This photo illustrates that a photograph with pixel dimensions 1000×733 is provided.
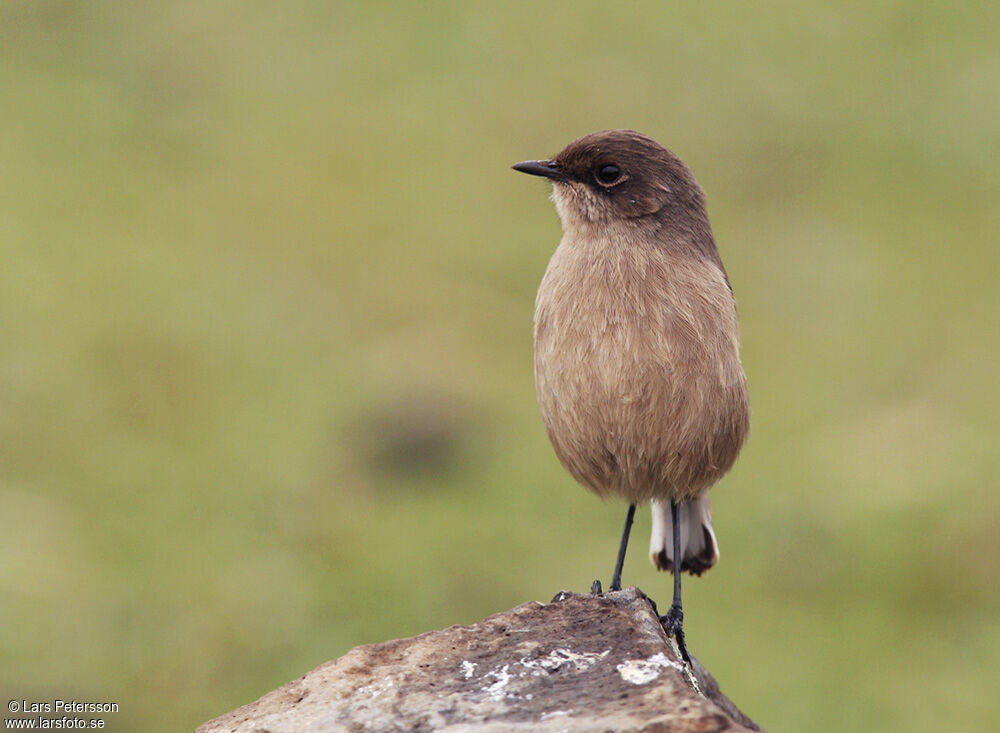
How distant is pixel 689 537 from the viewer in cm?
930

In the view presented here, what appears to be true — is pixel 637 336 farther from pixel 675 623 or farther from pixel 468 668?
pixel 468 668

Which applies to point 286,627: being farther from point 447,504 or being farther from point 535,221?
point 535,221

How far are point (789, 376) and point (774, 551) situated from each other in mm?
4150

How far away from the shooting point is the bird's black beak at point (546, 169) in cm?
892

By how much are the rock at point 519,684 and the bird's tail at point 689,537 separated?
1870 millimetres

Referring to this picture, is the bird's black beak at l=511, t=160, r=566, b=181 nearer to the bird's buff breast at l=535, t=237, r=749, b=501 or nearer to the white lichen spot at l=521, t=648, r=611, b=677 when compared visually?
the bird's buff breast at l=535, t=237, r=749, b=501

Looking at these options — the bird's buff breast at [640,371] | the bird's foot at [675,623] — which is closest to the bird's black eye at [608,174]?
the bird's buff breast at [640,371]

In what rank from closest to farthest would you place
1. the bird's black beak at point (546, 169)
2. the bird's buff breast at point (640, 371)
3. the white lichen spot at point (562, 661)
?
the white lichen spot at point (562, 661), the bird's buff breast at point (640, 371), the bird's black beak at point (546, 169)

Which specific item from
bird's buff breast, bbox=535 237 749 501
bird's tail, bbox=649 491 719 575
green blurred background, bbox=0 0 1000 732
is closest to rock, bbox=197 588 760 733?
bird's buff breast, bbox=535 237 749 501

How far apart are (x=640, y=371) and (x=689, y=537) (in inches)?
63.3

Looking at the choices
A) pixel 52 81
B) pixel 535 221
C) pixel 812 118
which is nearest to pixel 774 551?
pixel 535 221

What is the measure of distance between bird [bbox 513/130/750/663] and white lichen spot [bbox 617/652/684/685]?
0.99m

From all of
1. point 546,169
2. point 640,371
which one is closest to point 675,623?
point 640,371

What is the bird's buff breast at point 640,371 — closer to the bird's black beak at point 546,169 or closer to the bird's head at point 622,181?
the bird's head at point 622,181
